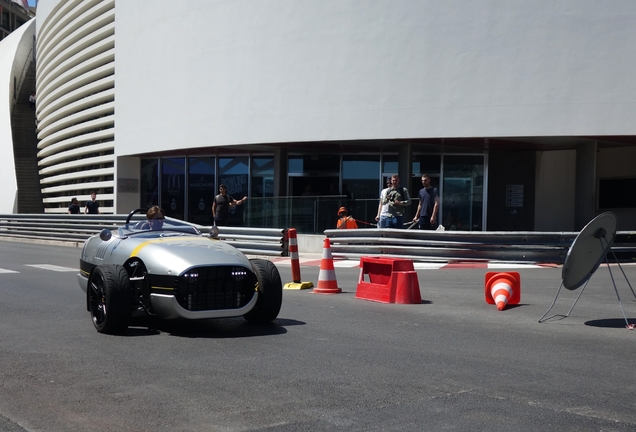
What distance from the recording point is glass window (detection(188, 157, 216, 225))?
94.3ft

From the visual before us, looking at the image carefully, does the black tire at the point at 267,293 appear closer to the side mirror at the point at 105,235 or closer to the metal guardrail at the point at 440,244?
the side mirror at the point at 105,235

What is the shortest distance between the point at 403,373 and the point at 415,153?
18.9 m

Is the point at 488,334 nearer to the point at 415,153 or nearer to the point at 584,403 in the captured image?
the point at 584,403

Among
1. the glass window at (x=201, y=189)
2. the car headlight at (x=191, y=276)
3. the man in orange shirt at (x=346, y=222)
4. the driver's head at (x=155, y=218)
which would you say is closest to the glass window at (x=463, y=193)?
the man in orange shirt at (x=346, y=222)

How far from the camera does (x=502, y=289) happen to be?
1032 centimetres

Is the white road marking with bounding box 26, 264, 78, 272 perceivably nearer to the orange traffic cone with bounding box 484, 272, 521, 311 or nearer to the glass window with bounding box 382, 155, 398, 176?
the orange traffic cone with bounding box 484, 272, 521, 311

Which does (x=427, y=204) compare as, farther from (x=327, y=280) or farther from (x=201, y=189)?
(x=201, y=189)

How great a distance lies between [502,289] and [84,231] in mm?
19135

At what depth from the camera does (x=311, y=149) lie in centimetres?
2569

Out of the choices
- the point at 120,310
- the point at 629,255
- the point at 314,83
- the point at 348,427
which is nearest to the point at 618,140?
the point at 629,255

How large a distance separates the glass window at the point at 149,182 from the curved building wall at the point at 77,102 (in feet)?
4.19

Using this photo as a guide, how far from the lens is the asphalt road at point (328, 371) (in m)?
4.98

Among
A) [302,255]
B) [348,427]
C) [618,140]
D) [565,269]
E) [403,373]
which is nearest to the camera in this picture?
[348,427]

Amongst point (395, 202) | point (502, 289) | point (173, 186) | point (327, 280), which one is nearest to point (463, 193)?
point (395, 202)
